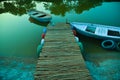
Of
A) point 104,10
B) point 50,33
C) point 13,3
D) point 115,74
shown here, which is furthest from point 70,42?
point 13,3

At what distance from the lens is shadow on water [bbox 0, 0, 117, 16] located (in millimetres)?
15742

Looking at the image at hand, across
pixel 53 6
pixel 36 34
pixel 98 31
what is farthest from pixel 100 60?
pixel 53 6

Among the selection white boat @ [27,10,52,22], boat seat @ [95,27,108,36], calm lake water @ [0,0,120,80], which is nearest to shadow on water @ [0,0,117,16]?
calm lake water @ [0,0,120,80]

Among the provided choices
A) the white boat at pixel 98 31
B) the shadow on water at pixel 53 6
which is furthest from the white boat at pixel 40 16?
the white boat at pixel 98 31

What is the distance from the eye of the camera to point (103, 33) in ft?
32.5

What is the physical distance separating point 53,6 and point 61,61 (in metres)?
11.3

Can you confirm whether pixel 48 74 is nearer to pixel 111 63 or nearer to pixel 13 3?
pixel 111 63

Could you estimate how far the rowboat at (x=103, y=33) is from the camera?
9298 mm

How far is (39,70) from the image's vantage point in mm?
6016

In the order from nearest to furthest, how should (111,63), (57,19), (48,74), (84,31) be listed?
(48,74) → (111,63) → (84,31) → (57,19)

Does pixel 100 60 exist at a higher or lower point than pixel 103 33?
lower

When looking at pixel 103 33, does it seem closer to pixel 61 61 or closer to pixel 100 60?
pixel 100 60

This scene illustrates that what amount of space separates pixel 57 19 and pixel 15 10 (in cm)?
460

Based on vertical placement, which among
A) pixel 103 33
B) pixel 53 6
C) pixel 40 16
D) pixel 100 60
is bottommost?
pixel 100 60
